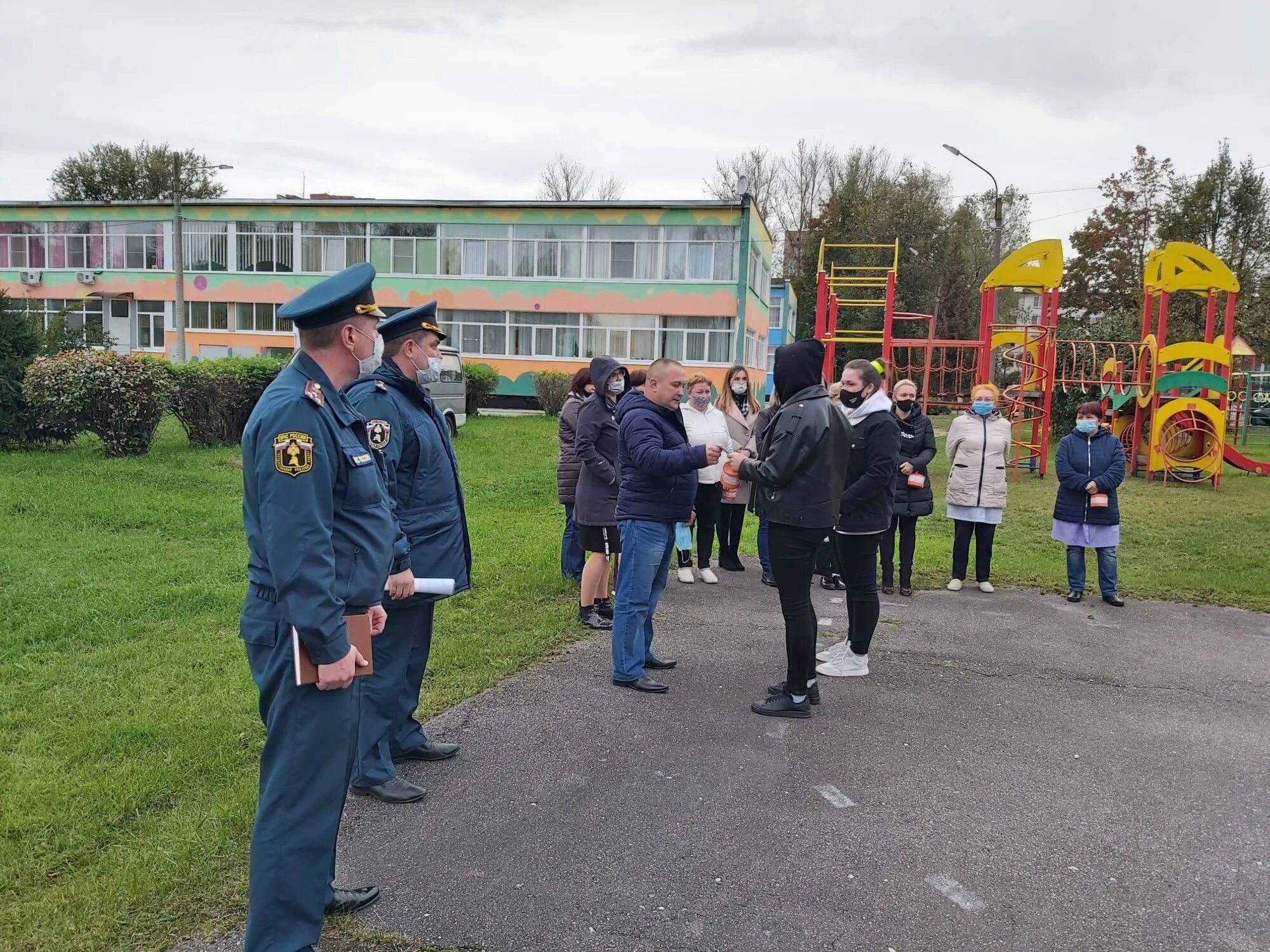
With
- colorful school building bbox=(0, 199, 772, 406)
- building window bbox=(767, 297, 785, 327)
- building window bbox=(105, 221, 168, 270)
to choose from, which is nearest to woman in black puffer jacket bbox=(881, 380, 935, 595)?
colorful school building bbox=(0, 199, 772, 406)

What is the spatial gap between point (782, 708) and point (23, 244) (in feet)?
148

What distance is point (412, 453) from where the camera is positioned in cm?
402

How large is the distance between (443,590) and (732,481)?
3.34m

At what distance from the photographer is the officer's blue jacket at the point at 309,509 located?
101 inches

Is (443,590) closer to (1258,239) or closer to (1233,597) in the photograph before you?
(1233,597)

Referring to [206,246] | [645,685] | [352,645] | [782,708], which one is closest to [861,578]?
[782,708]

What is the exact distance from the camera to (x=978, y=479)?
8039 millimetres

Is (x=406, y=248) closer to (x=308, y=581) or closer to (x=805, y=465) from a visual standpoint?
(x=805, y=465)

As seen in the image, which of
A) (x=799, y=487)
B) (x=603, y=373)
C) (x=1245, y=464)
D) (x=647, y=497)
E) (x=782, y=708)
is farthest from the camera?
(x=1245, y=464)

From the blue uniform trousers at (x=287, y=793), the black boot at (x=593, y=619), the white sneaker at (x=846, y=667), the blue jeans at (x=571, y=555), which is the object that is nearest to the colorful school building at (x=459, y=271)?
the blue jeans at (x=571, y=555)

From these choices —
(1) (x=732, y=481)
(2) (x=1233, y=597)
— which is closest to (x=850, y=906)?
(1) (x=732, y=481)

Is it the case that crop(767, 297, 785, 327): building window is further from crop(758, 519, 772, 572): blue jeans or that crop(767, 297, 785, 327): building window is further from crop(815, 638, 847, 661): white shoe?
crop(815, 638, 847, 661): white shoe

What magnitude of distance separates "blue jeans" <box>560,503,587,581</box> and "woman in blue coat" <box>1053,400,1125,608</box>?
3983 mm

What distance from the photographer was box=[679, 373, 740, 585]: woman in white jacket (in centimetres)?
788
